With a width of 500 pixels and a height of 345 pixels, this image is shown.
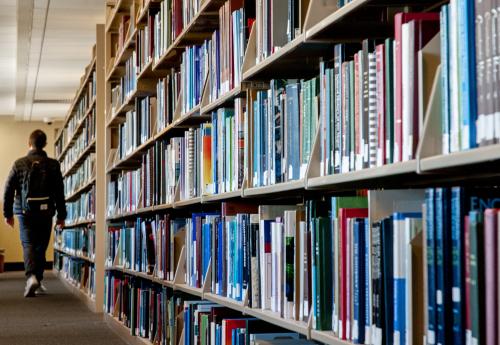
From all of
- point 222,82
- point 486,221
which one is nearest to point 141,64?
point 222,82

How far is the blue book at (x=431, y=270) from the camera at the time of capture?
1.41 metres

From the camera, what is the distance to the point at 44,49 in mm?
9016

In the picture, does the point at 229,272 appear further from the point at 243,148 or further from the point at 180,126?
the point at 180,126

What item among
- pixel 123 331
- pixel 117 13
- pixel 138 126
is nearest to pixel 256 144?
pixel 138 126

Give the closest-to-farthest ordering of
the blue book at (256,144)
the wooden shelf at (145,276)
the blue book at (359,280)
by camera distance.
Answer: the blue book at (359,280) → the blue book at (256,144) → the wooden shelf at (145,276)

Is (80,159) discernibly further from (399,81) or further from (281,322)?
(399,81)

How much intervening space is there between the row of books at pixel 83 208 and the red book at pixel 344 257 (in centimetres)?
581

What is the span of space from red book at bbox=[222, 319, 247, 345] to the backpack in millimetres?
4957

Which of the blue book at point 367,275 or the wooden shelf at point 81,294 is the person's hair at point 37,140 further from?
the blue book at point 367,275

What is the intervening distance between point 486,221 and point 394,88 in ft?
1.32

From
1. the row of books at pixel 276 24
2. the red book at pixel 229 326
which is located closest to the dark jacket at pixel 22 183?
the red book at pixel 229 326

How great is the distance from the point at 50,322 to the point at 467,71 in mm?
4806

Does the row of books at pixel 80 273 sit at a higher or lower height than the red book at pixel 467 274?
lower

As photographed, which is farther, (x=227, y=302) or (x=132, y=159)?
(x=132, y=159)
